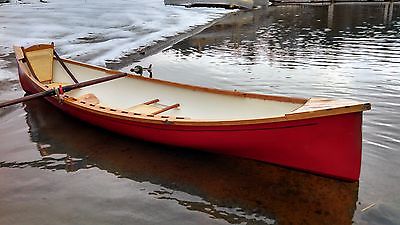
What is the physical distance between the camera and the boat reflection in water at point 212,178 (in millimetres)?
5746

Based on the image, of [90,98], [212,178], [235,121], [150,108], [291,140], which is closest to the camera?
[291,140]

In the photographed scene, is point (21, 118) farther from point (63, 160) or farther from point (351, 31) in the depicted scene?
point (351, 31)

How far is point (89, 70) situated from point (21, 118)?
6.88 ft

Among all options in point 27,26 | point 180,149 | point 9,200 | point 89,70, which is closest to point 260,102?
point 180,149

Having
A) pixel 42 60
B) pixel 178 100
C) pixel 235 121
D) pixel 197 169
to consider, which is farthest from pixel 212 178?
pixel 42 60

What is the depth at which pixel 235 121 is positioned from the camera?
6.19 m

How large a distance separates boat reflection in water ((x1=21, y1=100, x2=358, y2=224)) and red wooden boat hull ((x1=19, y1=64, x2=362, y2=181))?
274mm

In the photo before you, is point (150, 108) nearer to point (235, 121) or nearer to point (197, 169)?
point (197, 169)

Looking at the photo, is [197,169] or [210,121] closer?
[210,121]

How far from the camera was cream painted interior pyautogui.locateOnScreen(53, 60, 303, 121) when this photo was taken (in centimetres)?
736

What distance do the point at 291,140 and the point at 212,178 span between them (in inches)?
58.3

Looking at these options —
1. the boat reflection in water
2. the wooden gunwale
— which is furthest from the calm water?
the wooden gunwale

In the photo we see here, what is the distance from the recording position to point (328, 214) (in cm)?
564

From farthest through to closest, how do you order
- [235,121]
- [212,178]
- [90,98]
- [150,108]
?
[90,98] < [150,108] < [212,178] < [235,121]
